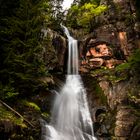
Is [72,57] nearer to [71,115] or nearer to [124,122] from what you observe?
[71,115]

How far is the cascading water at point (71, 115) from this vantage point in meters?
14.4

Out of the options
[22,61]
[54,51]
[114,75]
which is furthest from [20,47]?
[114,75]

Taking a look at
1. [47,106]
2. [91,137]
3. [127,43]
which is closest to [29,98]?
[47,106]

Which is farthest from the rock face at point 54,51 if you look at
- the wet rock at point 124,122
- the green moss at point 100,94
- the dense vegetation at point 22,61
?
the wet rock at point 124,122

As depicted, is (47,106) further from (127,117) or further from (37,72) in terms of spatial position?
(127,117)

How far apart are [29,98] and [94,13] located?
13302 mm

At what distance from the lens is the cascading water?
14.4 meters

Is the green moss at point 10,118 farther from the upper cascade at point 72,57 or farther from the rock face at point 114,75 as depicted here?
the upper cascade at point 72,57

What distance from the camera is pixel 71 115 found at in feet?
53.7

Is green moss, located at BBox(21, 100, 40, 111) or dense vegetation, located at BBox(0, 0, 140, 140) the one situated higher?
dense vegetation, located at BBox(0, 0, 140, 140)

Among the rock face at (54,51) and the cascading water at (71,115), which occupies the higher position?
the rock face at (54,51)

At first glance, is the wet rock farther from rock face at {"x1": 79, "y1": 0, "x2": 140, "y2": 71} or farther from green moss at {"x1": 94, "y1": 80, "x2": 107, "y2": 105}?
rock face at {"x1": 79, "y1": 0, "x2": 140, "y2": 71}

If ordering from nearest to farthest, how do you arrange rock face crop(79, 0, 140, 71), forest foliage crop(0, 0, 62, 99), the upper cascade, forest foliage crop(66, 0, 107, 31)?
forest foliage crop(0, 0, 62, 99) < rock face crop(79, 0, 140, 71) < the upper cascade < forest foliage crop(66, 0, 107, 31)

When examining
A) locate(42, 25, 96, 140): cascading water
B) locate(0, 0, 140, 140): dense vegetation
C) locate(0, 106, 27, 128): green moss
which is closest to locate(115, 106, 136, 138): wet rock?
locate(42, 25, 96, 140): cascading water
